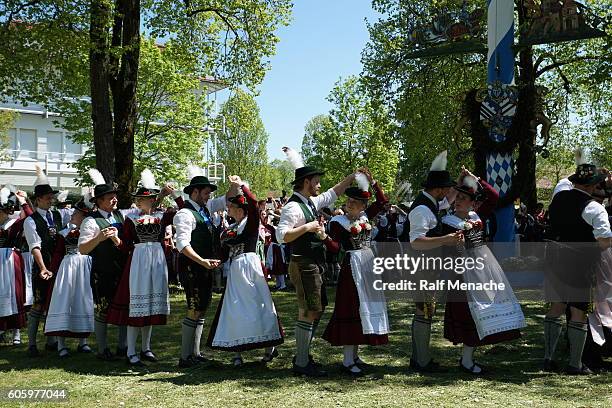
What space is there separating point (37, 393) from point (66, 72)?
10.1 m

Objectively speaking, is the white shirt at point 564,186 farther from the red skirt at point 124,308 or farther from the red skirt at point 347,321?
the red skirt at point 124,308

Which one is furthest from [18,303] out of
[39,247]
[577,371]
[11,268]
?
[577,371]

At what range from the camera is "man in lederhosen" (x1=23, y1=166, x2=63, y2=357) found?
25.8 feet

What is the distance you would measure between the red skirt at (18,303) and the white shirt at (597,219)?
6.75m

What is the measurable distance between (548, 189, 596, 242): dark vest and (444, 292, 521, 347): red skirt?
1.06 meters

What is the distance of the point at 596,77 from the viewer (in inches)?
443

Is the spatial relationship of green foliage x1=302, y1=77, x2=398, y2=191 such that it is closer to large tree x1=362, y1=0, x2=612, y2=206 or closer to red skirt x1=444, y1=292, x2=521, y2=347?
large tree x1=362, y1=0, x2=612, y2=206

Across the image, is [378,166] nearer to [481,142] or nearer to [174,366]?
[481,142]

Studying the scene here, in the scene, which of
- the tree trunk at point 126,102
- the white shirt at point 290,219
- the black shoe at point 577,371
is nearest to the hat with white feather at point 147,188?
the white shirt at point 290,219

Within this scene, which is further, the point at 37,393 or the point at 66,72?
the point at 66,72

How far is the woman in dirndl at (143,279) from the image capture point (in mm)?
7207

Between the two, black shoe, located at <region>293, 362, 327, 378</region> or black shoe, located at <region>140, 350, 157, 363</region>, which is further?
black shoe, located at <region>140, 350, 157, 363</region>

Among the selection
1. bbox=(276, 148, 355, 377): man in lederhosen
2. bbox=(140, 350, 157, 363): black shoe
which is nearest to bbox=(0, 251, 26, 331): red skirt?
bbox=(140, 350, 157, 363): black shoe

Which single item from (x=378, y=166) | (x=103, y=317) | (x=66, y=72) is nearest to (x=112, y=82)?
(x=66, y=72)
